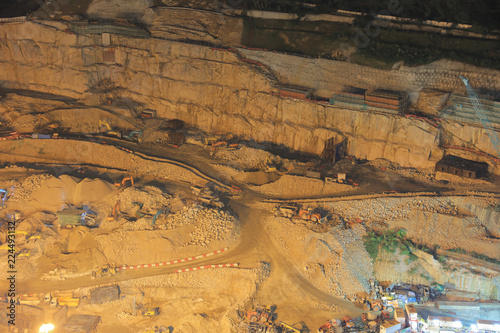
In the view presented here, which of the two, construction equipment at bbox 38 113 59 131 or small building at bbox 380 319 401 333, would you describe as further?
construction equipment at bbox 38 113 59 131

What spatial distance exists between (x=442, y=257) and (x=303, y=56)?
15.9m

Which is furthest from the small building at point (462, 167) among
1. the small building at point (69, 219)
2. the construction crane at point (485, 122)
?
the small building at point (69, 219)

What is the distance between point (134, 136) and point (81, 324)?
47.1ft

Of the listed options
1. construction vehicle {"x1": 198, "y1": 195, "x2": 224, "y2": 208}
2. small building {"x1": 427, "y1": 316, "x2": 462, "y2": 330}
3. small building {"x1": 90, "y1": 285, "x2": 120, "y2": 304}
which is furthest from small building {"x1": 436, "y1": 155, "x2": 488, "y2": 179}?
small building {"x1": 90, "y1": 285, "x2": 120, "y2": 304}

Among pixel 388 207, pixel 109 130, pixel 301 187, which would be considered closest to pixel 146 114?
pixel 109 130

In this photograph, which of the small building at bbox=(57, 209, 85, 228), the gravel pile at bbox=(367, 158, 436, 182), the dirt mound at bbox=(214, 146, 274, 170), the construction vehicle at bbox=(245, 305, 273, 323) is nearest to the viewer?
the construction vehicle at bbox=(245, 305, 273, 323)

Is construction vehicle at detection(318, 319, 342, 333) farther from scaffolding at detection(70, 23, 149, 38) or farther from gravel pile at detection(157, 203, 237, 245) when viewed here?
scaffolding at detection(70, 23, 149, 38)

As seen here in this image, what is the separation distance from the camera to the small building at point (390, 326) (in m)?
27.5

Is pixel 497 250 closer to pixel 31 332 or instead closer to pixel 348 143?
pixel 348 143

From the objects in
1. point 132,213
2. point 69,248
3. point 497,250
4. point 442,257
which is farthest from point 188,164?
point 497,250

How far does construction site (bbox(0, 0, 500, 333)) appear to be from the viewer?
1166 inches

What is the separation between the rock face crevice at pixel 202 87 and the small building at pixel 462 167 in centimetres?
96

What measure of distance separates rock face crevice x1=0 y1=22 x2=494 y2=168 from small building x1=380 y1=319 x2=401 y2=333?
1155 centimetres

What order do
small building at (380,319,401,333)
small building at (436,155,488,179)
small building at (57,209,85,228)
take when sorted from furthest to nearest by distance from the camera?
small building at (436,155,488,179) → small building at (57,209,85,228) → small building at (380,319,401,333)
